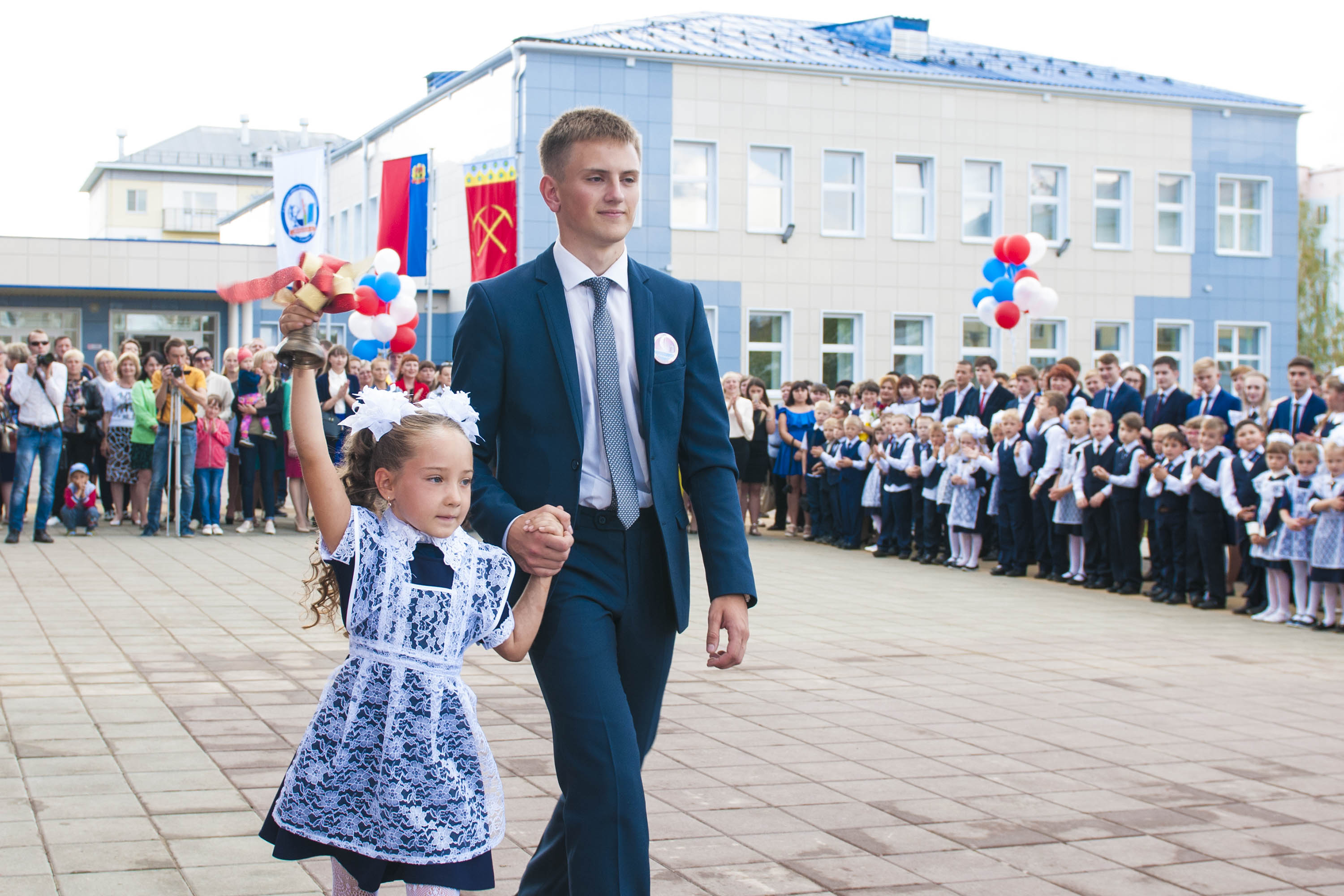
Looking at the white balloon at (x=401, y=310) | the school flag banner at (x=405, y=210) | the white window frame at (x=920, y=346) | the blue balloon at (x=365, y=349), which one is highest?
the school flag banner at (x=405, y=210)

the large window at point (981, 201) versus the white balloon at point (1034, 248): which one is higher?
the large window at point (981, 201)

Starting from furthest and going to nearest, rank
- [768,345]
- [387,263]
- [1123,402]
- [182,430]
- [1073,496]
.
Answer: [768,345] → [387,263] → [182,430] → [1123,402] → [1073,496]

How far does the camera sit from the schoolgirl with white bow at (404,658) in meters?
2.98

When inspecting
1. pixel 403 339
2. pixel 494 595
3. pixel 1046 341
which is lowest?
pixel 494 595

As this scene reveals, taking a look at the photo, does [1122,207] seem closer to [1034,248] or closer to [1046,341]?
[1046,341]

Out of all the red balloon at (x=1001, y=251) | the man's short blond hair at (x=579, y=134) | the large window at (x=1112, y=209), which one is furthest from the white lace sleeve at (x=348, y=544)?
the large window at (x=1112, y=209)

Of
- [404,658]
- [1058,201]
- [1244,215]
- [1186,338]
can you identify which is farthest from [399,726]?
[1244,215]

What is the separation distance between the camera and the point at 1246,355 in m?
32.0

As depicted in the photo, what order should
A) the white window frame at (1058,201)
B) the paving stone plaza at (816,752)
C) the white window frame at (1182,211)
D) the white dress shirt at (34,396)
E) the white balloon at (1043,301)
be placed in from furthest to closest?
1. the white window frame at (1182,211)
2. the white window frame at (1058,201)
3. the white balloon at (1043,301)
4. the white dress shirt at (34,396)
5. the paving stone plaza at (816,752)

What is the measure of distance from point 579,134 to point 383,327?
14.1m

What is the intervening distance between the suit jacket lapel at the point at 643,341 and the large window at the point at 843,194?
85.6ft

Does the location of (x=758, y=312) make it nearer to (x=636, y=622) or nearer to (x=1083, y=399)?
(x=1083, y=399)

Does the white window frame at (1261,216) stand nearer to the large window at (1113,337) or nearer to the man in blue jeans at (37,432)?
the large window at (1113,337)

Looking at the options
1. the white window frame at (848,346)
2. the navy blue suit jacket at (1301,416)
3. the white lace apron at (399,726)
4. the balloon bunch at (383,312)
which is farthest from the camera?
the white window frame at (848,346)
